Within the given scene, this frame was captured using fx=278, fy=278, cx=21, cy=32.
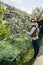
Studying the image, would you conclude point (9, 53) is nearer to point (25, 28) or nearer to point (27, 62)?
point (27, 62)

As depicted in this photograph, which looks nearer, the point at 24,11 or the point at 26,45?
the point at 26,45

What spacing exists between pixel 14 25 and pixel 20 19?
1.24 metres

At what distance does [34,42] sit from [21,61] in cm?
115

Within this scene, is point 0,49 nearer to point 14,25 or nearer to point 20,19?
point 14,25

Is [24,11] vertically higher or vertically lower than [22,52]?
lower

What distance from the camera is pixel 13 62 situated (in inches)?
313

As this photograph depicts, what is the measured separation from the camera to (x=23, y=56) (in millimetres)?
9188

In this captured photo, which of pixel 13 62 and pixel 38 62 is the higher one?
pixel 13 62

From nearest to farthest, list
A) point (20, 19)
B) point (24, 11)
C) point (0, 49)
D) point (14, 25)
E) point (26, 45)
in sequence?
1. point (0, 49)
2. point (26, 45)
3. point (14, 25)
4. point (20, 19)
5. point (24, 11)

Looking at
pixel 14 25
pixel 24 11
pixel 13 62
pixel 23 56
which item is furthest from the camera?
pixel 24 11

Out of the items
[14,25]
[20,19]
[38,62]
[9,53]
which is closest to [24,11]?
[20,19]

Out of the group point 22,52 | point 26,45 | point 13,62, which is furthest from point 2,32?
point 13,62

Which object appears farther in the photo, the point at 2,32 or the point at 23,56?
the point at 2,32

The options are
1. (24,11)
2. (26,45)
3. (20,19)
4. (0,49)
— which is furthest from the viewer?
(24,11)
